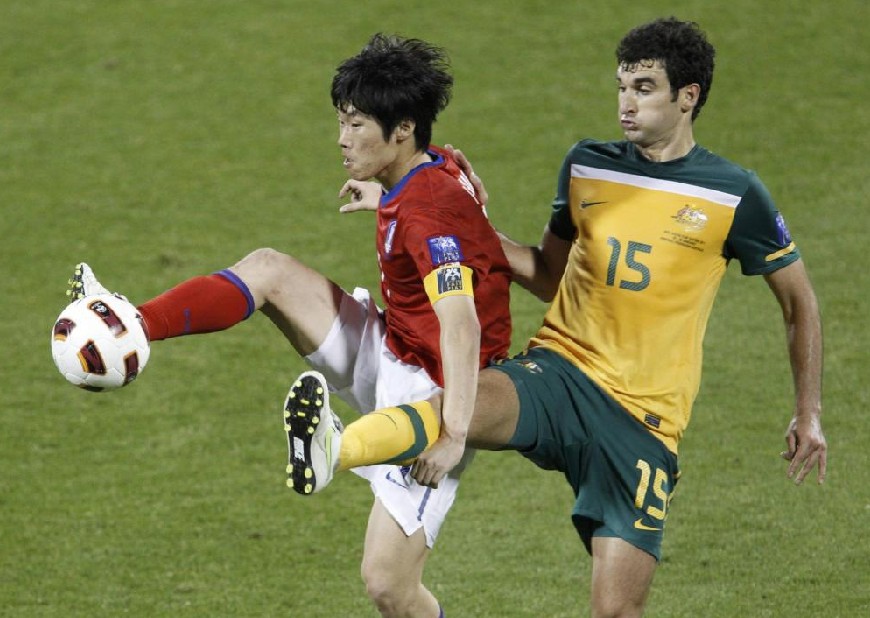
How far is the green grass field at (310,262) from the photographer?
6.02m

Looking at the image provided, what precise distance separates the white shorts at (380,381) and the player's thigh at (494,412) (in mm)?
309

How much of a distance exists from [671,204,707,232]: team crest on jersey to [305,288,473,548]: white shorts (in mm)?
895

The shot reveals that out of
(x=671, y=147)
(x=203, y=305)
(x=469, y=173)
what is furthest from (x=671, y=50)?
(x=203, y=305)

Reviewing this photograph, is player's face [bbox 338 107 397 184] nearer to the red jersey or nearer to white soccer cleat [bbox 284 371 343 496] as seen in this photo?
the red jersey

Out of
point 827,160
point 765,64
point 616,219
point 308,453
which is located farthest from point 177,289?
point 765,64

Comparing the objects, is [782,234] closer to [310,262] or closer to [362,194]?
[362,194]

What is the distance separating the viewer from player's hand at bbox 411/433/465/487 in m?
4.06

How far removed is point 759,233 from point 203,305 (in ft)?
5.46

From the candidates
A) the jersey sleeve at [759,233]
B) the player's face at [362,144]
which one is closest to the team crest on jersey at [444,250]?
the player's face at [362,144]

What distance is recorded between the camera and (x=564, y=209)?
4.86 meters

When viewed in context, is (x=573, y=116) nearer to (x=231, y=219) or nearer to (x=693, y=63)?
(x=231, y=219)

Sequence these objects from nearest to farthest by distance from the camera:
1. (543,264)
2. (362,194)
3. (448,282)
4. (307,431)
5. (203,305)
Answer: (307,431) < (448,282) < (203,305) < (362,194) < (543,264)

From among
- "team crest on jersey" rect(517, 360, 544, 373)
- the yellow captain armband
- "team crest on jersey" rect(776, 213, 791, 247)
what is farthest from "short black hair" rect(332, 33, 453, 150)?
"team crest on jersey" rect(776, 213, 791, 247)

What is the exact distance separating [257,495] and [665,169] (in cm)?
289
